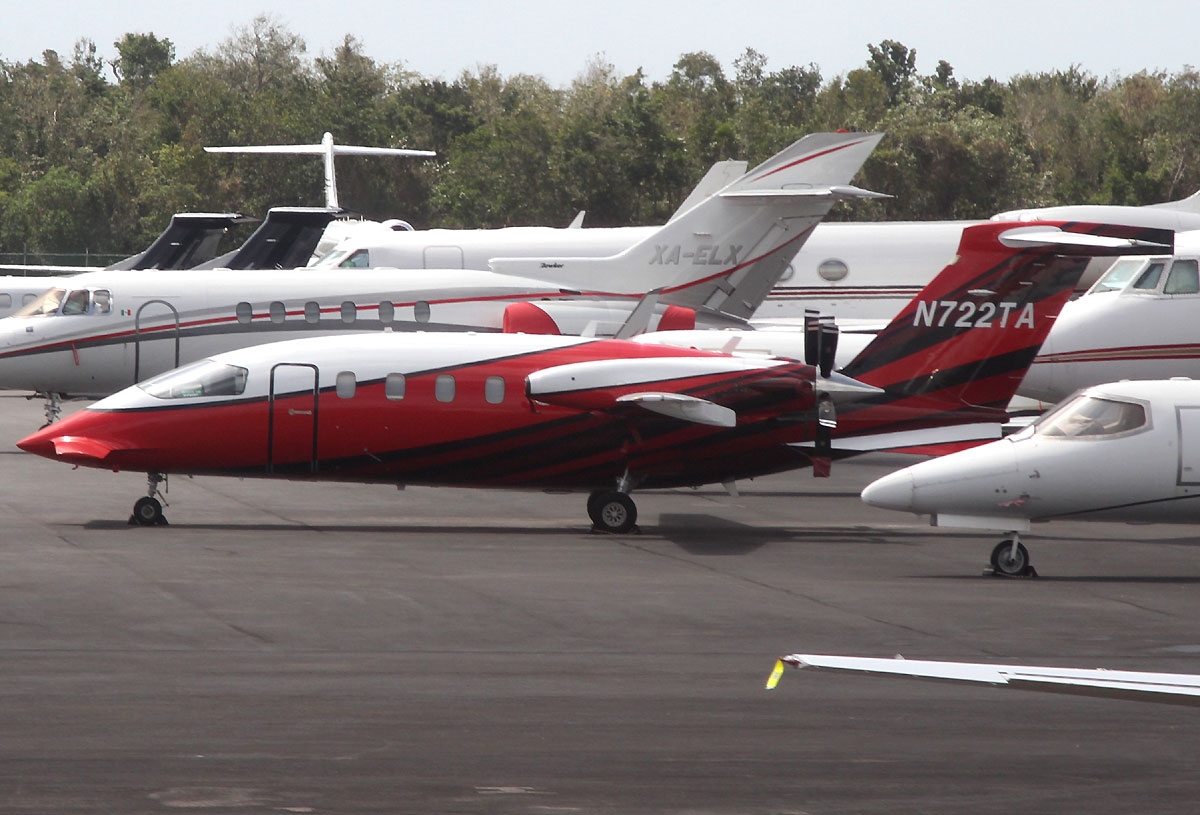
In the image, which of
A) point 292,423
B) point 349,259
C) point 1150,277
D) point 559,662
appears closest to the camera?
point 559,662

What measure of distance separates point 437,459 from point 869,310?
59.3 feet

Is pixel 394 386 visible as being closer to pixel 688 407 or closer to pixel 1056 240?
pixel 688 407

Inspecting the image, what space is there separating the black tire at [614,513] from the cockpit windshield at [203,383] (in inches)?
179

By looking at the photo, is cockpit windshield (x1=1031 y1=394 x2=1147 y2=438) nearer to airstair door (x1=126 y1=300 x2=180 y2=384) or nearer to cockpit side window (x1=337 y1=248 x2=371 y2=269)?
airstair door (x1=126 y1=300 x2=180 y2=384)

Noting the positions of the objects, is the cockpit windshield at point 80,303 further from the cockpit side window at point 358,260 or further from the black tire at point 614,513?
the black tire at point 614,513

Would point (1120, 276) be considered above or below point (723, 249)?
below

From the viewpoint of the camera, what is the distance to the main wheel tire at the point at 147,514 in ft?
65.2

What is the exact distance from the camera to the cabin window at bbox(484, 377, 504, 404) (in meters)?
20.3

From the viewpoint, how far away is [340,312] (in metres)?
28.0

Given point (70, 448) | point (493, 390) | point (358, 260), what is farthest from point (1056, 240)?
point (358, 260)

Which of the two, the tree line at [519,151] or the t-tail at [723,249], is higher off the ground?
the tree line at [519,151]

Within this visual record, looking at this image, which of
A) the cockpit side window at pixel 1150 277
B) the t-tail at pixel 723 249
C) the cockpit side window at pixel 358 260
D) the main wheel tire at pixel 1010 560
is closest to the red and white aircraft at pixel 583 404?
the main wheel tire at pixel 1010 560

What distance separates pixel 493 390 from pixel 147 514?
4.38 metres

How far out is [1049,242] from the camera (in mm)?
20453
